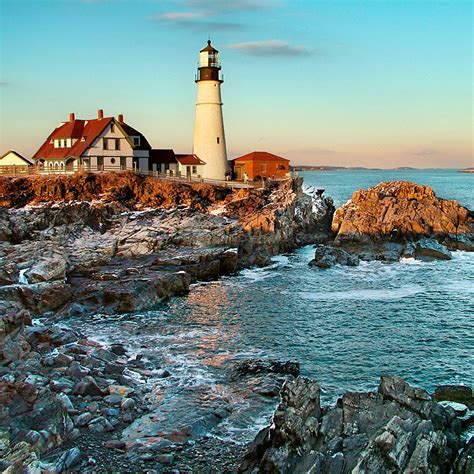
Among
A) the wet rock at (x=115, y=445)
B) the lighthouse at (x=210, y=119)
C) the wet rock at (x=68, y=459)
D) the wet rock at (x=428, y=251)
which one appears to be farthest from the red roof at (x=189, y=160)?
the wet rock at (x=68, y=459)

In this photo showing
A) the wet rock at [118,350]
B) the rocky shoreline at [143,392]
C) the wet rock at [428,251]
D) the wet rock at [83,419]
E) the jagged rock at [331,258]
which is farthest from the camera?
the wet rock at [428,251]

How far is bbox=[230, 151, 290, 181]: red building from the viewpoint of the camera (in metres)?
64.0

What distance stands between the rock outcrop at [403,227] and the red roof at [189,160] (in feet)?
52.2

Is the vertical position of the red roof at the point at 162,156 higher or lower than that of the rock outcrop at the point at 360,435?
higher

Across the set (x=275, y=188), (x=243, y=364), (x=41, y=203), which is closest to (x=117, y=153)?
(x=41, y=203)

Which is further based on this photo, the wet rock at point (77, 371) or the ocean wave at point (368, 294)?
the ocean wave at point (368, 294)

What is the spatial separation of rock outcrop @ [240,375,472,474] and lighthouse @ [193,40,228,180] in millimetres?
46360

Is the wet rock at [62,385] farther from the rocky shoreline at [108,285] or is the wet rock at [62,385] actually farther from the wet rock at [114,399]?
the wet rock at [114,399]

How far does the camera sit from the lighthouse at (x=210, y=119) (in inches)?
2351

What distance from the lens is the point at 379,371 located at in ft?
76.0

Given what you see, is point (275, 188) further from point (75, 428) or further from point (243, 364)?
point (75, 428)

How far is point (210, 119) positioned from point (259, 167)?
775 centimetres

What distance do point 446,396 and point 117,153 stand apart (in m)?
43.9

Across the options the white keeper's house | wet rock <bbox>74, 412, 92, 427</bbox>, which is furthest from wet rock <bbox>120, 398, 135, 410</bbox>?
the white keeper's house
